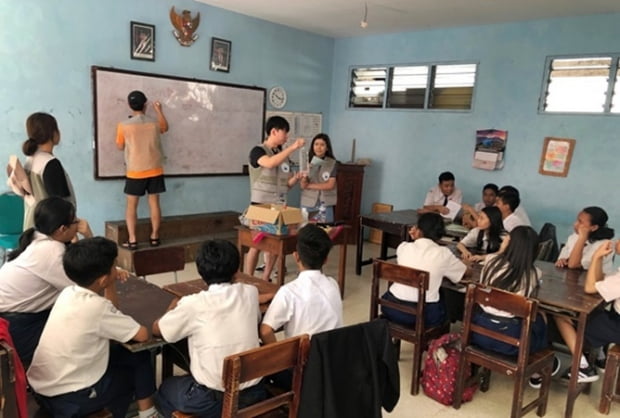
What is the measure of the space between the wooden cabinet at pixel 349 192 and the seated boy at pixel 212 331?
437 cm

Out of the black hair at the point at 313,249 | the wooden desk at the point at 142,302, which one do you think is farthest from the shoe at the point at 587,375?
the wooden desk at the point at 142,302

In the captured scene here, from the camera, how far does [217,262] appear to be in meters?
1.84

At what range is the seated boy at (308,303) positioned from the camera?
198 centimetres

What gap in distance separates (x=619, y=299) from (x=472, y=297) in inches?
33.3

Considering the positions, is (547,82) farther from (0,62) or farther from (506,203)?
(0,62)

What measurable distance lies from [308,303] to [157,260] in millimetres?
1175

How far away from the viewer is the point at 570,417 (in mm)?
2639

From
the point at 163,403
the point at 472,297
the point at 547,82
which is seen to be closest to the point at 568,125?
the point at 547,82

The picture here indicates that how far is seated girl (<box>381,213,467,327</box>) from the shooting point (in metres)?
2.83

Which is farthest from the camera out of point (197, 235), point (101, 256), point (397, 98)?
point (397, 98)

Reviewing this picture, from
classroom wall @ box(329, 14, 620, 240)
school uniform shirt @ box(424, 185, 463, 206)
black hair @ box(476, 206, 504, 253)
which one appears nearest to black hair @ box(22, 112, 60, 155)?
black hair @ box(476, 206, 504, 253)

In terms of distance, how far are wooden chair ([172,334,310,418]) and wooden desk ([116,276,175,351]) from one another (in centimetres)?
32

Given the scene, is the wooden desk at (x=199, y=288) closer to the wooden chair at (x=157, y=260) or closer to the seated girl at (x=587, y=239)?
the wooden chair at (x=157, y=260)

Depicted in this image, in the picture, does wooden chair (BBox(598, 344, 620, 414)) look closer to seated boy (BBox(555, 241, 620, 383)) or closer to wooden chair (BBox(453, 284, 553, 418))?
seated boy (BBox(555, 241, 620, 383))
